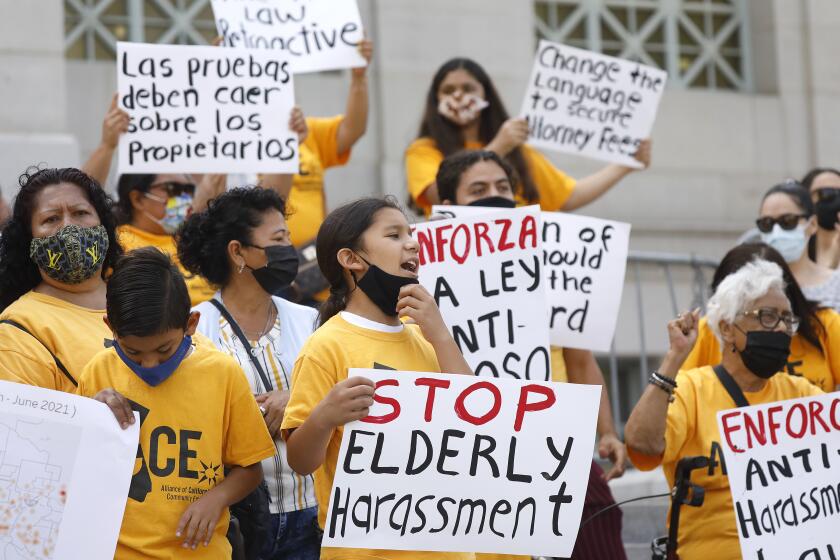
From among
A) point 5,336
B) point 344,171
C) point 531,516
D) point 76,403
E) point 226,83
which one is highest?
point 344,171

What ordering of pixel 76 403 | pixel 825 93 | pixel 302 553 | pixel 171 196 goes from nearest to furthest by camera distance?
pixel 76 403, pixel 302 553, pixel 171 196, pixel 825 93

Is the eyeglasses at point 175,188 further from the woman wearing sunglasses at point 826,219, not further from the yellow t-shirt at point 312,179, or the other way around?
the woman wearing sunglasses at point 826,219

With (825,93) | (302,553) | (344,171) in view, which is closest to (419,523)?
(302,553)

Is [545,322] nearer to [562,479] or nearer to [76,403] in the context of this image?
[562,479]

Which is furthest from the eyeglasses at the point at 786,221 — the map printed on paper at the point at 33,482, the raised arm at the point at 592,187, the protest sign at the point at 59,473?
the map printed on paper at the point at 33,482

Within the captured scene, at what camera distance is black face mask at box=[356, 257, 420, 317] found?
5188 millimetres

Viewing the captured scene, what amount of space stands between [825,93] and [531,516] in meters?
10.0

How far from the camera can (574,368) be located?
708 cm

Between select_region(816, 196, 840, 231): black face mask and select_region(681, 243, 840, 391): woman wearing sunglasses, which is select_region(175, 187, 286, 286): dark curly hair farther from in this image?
select_region(816, 196, 840, 231): black face mask

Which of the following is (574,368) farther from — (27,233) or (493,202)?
(27,233)

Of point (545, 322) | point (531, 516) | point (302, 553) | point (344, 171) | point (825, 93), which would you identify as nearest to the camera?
point (531, 516)

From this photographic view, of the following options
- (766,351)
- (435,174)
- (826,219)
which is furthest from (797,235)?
(435,174)

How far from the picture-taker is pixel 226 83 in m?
7.65

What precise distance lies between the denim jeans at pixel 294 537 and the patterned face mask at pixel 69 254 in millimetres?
1098
